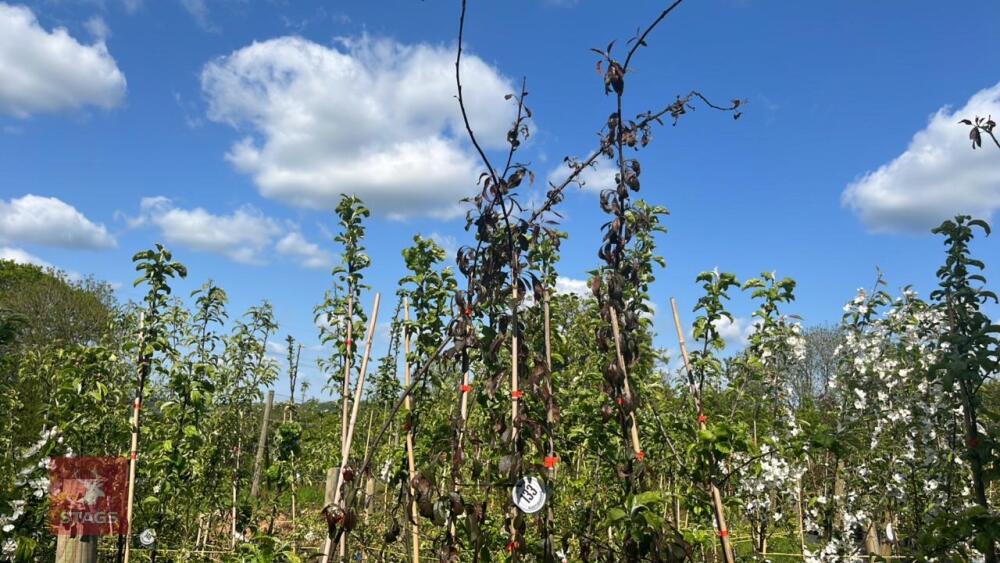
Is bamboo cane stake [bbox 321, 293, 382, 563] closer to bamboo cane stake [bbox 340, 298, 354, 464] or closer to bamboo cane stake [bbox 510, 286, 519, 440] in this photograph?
bamboo cane stake [bbox 340, 298, 354, 464]

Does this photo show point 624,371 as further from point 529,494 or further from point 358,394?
point 358,394

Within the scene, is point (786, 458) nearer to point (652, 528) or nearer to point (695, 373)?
point (695, 373)

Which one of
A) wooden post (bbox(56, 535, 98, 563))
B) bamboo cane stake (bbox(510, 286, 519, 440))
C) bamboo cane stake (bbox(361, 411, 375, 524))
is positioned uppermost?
bamboo cane stake (bbox(510, 286, 519, 440))

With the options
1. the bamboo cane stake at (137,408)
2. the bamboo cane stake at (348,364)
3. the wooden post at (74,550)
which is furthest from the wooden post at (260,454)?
the wooden post at (74,550)

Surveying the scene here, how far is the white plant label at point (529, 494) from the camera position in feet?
8.16

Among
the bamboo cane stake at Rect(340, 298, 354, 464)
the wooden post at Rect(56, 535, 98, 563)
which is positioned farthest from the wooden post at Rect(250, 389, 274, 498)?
the wooden post at Rect(56, 535, 98, 563)

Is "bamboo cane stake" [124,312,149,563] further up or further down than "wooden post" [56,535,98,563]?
further up

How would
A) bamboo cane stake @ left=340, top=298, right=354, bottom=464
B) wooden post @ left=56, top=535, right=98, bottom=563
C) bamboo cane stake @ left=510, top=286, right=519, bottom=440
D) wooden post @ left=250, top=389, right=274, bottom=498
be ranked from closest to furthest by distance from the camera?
bamboo cane stake @ left=510, top=286, right=519, bottom=440, wooden post @ left=56, top=535, right=98, bottom=563, bamboo cane stake @ left=340, top=298, right=354, bottom=464, wooden post @ left=250, top=389, right=274, bottom=498

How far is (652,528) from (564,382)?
2.95 meters

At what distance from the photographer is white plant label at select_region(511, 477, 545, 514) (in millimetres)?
2488

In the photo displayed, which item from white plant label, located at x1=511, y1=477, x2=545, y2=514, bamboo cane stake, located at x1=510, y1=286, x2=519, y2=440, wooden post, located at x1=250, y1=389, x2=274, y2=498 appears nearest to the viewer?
white plant label, located at x1=511, y1=477, x2=545, y2=514

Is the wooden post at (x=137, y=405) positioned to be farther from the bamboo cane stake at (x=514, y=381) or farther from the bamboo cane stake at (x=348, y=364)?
the bamboo cane stake at (x=514, y=381)

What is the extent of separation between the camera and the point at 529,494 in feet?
8.23

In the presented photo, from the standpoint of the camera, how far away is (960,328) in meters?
2.89
